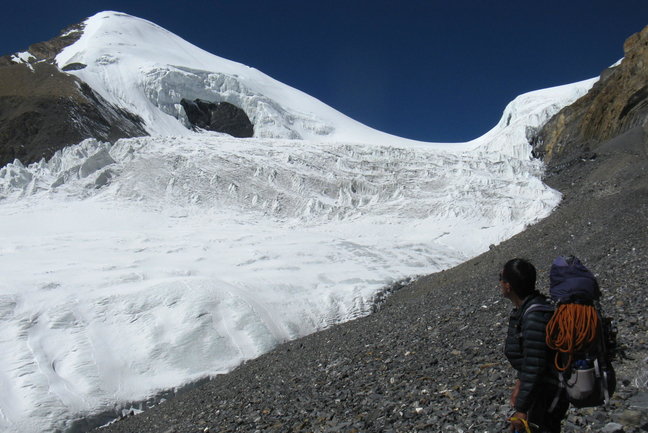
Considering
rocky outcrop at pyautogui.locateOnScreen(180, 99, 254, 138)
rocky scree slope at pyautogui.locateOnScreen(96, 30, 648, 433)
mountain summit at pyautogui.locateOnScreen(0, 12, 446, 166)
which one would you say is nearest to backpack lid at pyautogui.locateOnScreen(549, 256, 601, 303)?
rocky scree slope at pyautogui.locateOnScreen(96, 30, 648, 433)

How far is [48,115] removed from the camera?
33812 millimetres

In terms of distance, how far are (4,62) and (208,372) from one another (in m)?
47.0

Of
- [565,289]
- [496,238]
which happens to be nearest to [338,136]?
[496,238]

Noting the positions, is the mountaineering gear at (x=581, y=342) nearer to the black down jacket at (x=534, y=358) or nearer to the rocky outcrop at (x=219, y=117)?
the black down jacket at (x=534, y=358)

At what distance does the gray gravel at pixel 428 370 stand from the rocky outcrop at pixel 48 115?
2438 cm

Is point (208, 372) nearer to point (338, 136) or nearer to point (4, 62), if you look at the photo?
point (338, 136)

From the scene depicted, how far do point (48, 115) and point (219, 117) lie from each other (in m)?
16.2

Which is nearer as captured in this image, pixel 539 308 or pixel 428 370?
pixel 539 308

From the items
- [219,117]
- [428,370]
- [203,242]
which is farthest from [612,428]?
[219,117]

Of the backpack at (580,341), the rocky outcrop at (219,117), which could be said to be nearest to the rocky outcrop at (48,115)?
the rocky outcrop at (219,117)

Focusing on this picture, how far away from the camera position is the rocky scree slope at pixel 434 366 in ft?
17.6

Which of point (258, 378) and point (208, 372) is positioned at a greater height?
point (258, 378)

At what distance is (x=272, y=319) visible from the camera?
46.7 ft

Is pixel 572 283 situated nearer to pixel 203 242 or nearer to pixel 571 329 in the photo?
pixel 571 329
